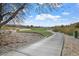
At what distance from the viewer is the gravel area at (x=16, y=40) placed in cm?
208

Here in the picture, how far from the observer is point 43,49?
2.04 meters

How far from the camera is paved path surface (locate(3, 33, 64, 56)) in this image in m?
2.01

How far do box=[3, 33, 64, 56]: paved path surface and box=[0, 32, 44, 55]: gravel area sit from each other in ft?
0.18

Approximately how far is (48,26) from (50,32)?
0.08 m

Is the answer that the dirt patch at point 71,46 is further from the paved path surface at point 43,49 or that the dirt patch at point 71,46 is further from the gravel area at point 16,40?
the gravel area at point 16,40

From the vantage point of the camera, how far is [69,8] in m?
2.06

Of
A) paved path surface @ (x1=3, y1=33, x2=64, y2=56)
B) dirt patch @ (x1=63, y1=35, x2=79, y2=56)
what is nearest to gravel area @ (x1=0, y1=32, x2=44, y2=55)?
paved path surface @ (x1=3, y1=33, x2=64, y2=56)

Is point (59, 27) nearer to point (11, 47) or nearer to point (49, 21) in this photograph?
point (49, 21)

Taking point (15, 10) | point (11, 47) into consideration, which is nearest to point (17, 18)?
point (15, 10)

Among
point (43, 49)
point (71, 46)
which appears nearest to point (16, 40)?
point (43, 49)

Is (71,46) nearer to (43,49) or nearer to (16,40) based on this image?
(43,49)

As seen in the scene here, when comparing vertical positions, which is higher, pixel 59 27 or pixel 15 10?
pixel 15 10

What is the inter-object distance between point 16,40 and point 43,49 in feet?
1.01

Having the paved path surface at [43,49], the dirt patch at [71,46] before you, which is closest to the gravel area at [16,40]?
the paved path surface at [43,49]
